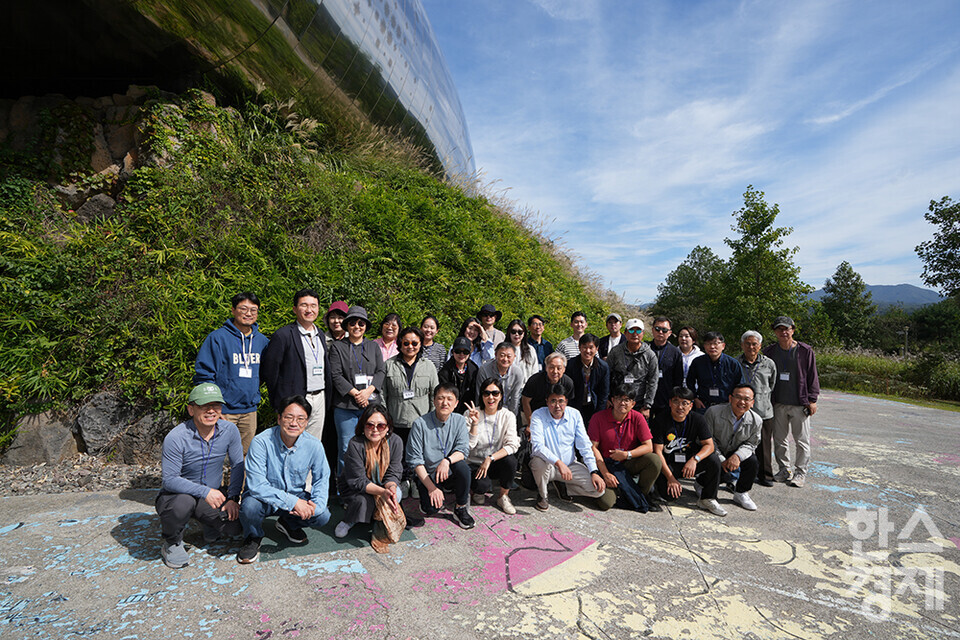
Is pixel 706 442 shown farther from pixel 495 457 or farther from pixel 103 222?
pixel 103 222

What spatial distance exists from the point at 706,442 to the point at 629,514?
1061 mm

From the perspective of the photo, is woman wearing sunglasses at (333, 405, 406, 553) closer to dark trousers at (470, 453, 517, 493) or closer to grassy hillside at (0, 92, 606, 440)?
dark trousers at (470, 453, 517, 493)

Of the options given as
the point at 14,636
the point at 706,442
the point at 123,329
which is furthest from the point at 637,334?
the point at 123,329

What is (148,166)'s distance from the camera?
5.98m

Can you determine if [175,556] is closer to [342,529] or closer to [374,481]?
[342,529]

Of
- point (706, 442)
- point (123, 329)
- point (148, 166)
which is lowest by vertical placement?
point (706, 442)

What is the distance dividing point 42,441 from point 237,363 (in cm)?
248

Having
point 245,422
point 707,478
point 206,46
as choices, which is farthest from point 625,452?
point 206,46

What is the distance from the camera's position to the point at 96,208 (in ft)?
19.0

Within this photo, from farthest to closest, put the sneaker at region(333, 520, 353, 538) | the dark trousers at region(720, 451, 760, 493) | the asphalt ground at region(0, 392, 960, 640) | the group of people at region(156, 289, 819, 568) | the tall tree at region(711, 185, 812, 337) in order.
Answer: the tall tree at region(711, 185, 812, 337) < the dark trousers at region(720, 451, 760, 493) < the sneaker at region(333, 520, 353, 538) < the group of people at region(156, 289, 819, 568) < the asphalt ground at region(0, 392, 960, 640)

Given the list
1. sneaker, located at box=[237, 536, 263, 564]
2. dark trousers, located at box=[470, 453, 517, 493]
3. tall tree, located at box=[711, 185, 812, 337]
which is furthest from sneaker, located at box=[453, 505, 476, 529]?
tall tree, located at box=[711, 185, 812, 337]

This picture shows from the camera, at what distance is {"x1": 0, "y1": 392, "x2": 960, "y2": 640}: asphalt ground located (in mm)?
2441

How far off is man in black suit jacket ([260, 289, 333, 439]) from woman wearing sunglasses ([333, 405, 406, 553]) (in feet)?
2.13

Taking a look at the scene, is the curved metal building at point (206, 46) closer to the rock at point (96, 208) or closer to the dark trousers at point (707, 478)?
the rock at point (96, 208)
